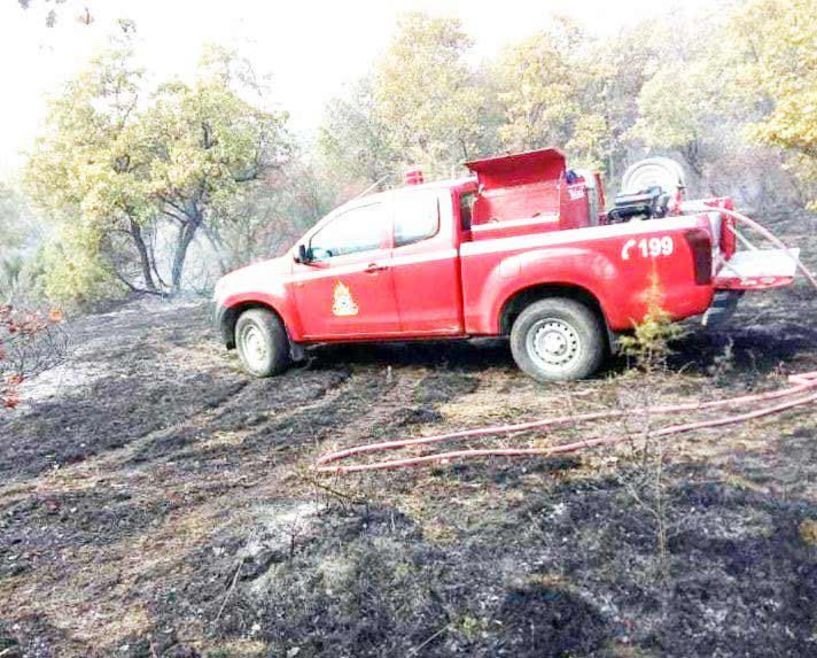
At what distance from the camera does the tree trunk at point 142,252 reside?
15898mm

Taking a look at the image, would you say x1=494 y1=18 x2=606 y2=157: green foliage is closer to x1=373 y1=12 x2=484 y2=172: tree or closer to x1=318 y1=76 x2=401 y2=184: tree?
x1=373 y1=12 x2=484 y2=172: tree

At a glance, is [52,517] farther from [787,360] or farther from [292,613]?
[787,360]

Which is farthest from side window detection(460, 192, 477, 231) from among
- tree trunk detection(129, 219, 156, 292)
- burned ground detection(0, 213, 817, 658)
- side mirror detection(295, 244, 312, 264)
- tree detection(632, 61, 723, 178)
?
tree detection(632, 61, 723, 178)

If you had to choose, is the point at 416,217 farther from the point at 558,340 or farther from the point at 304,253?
the point at 558,340

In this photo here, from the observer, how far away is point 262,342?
684 centimetres

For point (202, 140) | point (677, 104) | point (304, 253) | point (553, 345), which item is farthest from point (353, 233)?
point (677, 104)

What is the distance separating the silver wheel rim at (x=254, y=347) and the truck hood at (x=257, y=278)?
0.40 m

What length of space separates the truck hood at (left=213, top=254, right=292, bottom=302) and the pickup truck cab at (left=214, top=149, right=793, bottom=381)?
0.02 m

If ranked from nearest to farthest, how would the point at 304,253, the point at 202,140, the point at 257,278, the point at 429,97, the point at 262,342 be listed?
the point at 304,253, the point at 257,278, the point at 262,342, the point at 202,140, the point at 429,97

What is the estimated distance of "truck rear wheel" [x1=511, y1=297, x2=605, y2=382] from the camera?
5.25 metres

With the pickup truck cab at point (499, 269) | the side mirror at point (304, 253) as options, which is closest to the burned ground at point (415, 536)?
the pickup truck cab at point (499, 269)

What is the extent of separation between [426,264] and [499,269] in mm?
661

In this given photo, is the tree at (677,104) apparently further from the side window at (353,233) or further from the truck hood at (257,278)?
the truck hood at (257,278)

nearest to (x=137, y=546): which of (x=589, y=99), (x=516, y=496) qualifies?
(x=516, y=496)
